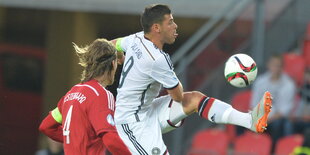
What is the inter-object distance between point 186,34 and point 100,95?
10.0 m

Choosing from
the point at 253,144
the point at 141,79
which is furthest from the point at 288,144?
the point at 141,79

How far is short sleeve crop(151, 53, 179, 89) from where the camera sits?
8438 millimetres

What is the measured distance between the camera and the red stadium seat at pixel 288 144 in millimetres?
12164

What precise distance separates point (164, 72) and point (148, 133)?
2.05 feet

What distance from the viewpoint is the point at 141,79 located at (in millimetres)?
8555

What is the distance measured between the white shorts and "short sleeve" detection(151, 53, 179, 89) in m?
0.32

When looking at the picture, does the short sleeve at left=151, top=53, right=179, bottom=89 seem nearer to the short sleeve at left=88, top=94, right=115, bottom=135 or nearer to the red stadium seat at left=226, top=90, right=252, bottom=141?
the short sleeve at left=88, top=94, right=115, bottom=135

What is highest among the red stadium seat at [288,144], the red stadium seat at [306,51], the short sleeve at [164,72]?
the short sleeve at [164,72]

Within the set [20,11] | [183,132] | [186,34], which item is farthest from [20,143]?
[183,132]

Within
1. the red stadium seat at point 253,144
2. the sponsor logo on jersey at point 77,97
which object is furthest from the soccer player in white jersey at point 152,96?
the red stadium seat at point 253,144

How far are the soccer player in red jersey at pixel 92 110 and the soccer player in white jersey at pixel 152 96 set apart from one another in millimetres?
152

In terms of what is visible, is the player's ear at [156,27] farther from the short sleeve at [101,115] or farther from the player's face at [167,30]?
the short sleeve at [101,115]

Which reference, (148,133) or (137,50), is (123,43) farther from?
(148,133)

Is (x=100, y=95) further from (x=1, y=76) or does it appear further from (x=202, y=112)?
(x=1, y=76)
